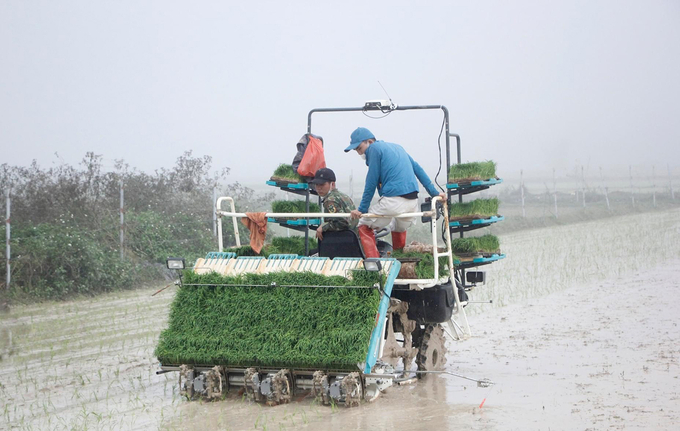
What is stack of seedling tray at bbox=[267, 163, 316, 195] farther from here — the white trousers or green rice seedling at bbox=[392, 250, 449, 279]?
green rice seedling at bbox=[392, 250, 449, 279]

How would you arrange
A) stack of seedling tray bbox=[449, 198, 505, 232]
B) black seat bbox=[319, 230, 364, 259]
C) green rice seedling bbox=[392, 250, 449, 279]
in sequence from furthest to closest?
stack of seedling tray bbox=[449, 198, 505, 232]
black seat bbox=[319, 230, 364, 259]
green rice seedling bbox=[392, 250, 449, 279]

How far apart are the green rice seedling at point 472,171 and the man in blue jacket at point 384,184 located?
0.99 m

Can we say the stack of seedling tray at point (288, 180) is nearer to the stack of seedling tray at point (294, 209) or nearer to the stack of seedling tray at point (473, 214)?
the stack of seedling tray at point (294, 209)

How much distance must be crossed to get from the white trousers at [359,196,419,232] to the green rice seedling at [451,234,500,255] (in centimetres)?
131

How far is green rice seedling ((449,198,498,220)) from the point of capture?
10078mm

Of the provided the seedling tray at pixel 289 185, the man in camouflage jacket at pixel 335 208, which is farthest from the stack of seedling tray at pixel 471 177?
the seedling tray at pixel 289 185

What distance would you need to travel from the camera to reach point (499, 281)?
1798 centimetres

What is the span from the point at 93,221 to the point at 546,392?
12.3m

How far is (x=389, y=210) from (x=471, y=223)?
1.66m

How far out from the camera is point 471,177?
9906mm

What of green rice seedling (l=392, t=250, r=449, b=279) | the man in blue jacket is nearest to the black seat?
the man in blue jacket

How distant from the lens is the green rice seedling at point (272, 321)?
7.72 metres

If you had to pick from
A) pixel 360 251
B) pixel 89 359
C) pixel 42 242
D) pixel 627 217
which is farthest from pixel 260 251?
pixel 627 217

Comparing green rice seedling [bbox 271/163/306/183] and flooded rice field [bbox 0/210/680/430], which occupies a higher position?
green rice seedling [bbox 271/163/306/183]
